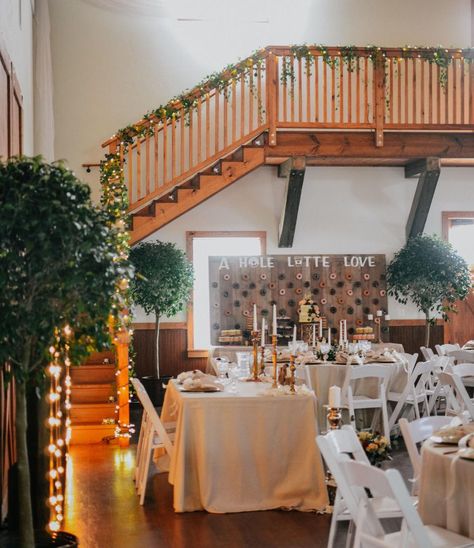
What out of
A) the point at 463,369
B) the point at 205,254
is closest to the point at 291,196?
the point at 205,254

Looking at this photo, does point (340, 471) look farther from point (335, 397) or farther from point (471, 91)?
point (471, 91)

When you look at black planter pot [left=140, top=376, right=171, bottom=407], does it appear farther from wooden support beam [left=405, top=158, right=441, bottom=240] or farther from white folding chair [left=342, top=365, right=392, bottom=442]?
wooden support beam [left=405, top=158, right=441, bottom=240]

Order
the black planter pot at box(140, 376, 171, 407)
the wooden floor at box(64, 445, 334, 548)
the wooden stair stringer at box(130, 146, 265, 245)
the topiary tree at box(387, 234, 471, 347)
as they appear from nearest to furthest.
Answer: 1. the wooden floor at box(64, 445, 334, 548)
2. the wooden stair stringer at box(130, 146, 265, 245)
3. the black planter pot at box(140, 376, 171, 407)
4. the topiary tree at box(387, 234, 471, 347)

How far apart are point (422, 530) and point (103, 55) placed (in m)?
10.4

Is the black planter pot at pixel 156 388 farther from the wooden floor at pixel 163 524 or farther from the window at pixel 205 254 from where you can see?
the wooden floor at pixel 163 524

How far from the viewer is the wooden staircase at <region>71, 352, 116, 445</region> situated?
8859 millimetres

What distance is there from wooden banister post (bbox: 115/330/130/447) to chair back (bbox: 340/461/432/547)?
5.11m

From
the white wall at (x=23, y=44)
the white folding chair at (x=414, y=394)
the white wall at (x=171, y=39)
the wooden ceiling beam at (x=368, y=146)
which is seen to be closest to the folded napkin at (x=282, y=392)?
the white folding chair at (x=414, y=394)

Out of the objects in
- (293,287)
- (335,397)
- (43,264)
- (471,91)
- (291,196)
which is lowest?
(335,397)

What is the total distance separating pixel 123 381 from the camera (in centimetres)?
881

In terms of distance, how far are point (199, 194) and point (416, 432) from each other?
649 centimetres

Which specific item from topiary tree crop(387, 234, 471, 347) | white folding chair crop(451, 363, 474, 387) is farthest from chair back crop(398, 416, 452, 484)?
topiary tree crop(387, 234, 471, 347)

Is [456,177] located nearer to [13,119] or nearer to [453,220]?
[453,220]

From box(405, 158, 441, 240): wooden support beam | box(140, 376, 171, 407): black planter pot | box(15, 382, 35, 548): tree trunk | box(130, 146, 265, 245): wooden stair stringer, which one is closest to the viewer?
box(15, 382, 35, 548): tree trunk
